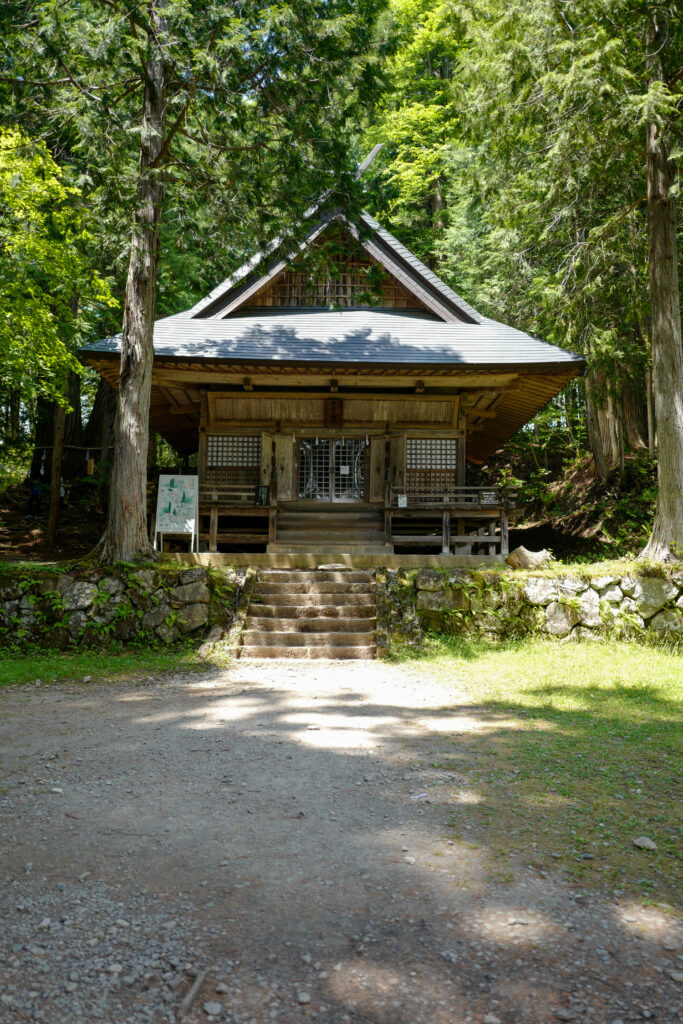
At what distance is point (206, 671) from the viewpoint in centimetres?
866

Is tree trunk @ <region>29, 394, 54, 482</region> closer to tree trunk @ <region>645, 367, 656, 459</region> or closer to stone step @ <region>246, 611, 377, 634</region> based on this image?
stone step @ <region>246, 611, 377, 634</region>

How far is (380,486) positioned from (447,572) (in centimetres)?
440

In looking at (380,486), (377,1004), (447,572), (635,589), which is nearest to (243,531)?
(380,486)

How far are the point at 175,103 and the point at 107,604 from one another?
23.9 feet

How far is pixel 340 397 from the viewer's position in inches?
573

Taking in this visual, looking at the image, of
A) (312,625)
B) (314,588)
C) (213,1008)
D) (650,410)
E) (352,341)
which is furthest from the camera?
(650,410)

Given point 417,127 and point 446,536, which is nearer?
point 446,536

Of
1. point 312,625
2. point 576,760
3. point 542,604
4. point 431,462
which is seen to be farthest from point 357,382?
point 576,760

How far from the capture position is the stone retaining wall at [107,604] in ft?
32.7

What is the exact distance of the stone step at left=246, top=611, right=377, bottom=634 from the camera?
32.6 ft

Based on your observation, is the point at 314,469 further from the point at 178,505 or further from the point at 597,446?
the point at 597,446

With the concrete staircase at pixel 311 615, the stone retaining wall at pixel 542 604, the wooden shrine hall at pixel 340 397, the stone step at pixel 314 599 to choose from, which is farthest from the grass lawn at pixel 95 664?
the wooden shrine hall at pixel 340 397

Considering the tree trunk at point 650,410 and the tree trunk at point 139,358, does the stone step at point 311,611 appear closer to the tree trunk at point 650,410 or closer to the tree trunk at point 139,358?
the tree trunk at point 139,358

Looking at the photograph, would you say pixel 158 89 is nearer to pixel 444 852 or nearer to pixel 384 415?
pixel 384 415
